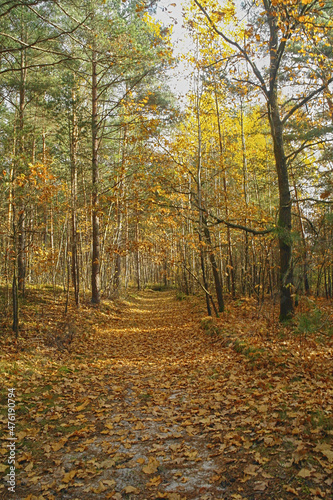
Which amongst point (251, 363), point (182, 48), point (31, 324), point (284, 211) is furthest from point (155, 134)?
point (251, 363)

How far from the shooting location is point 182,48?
11.2 meters

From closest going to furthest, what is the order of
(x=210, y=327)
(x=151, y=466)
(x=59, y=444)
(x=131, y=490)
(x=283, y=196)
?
(x=131, y=490), (x=151, y=466), (x=59, y=444), (x=283, y=196), (x=210, y=327)

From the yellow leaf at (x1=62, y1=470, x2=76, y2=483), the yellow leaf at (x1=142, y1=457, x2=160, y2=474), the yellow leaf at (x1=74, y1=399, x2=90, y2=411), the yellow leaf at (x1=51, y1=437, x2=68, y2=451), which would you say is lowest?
the yellow leaf at (x1=74, y1=399, x2=90, y2=411)

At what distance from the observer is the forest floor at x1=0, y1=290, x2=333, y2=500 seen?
2998 millimetres

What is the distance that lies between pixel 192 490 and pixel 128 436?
4.54ft

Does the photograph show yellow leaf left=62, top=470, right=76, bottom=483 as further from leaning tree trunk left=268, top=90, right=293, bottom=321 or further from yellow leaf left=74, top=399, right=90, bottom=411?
leaning tree trunk left=268, top=90, right=293, bottom=321

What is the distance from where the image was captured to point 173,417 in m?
4.51

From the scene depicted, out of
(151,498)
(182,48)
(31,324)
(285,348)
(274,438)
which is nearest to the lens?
(151,498)

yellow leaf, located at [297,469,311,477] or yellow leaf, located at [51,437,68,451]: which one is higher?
yellow leaf, located at [297,469,311,477]

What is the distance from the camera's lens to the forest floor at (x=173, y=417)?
3.00 m

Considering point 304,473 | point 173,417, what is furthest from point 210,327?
point 304,473

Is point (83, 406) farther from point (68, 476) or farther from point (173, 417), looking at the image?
point (68, 476)

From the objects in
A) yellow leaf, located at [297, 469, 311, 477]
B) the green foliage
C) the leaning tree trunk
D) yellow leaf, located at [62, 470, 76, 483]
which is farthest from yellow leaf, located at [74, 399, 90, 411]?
the leaning tree trunk

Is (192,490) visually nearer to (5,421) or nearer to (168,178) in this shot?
(5,421)
